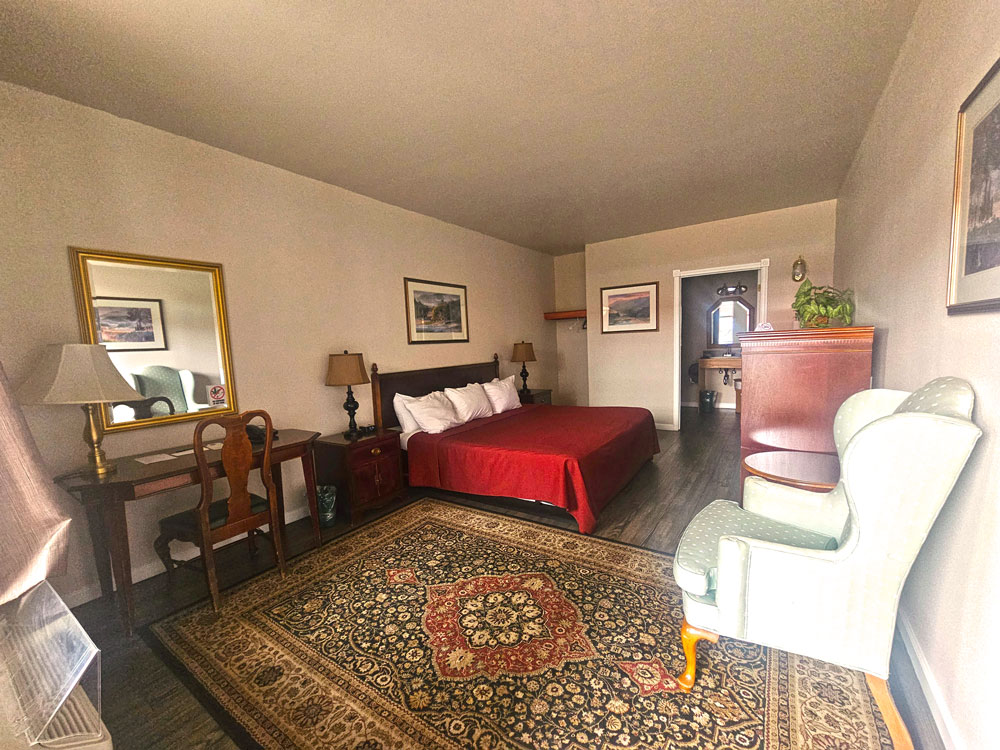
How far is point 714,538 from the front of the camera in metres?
1.59

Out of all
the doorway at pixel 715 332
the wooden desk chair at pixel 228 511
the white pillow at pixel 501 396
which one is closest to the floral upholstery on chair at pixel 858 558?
the wooden desk chair at pixel 228 511

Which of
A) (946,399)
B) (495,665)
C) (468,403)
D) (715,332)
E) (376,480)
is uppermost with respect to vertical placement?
(715,332)

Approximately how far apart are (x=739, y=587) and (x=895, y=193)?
2.22m

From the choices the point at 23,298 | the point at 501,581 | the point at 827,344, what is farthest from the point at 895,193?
the point at 23,298

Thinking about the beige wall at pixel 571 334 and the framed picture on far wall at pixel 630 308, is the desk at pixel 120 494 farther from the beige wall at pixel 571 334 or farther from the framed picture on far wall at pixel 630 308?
the beige wall at pixel 571 334

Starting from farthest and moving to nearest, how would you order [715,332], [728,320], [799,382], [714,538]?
1. [715,332]
2. [728,320]
3. [799,382]
4. [714,538]

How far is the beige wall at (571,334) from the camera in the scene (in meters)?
6.45

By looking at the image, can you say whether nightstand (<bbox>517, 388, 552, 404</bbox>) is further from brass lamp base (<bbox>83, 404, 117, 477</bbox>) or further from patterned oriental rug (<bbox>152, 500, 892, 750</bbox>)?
brass lamp base (<bbox>83, 404, 117, 477</bbox>)

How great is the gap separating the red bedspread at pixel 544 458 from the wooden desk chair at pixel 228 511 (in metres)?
1.31

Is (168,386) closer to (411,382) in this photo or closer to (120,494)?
(120,494)

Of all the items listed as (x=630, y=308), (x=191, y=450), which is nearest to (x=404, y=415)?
(x=191, y=450)

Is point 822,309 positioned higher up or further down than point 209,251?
further down

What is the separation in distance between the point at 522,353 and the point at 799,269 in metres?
3.30

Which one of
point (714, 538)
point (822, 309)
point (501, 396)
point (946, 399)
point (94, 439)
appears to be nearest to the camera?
point (946, 399)
